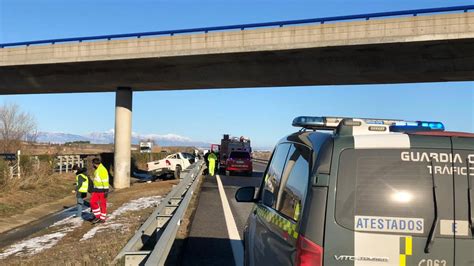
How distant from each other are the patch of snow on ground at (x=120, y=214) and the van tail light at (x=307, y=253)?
318 inches

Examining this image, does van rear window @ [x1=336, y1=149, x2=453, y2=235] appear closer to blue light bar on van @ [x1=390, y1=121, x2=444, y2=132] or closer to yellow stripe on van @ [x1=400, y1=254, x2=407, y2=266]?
yellow stripe on van @ [x1=400, y1=254, x2=407, y2=266]

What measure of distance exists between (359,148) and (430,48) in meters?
18.4

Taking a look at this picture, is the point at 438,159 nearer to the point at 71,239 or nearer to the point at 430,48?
the point at 71,239

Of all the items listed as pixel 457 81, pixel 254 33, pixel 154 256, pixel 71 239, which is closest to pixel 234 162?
pixel 254 33

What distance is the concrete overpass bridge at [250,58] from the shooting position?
63.5ft

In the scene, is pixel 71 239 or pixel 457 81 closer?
pixel 71 239

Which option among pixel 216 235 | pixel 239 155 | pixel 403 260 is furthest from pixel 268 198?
pixel 239 155

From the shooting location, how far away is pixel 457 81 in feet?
71.6

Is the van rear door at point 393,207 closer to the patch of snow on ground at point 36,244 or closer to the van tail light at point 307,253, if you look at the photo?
the van tail light at point 307,253

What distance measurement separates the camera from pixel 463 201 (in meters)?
2.83

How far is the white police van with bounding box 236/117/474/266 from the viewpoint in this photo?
2.77 meters

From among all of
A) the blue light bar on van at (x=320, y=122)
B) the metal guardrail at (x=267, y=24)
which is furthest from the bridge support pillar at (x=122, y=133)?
→ the blue light bar on van at (x=320, y=122)

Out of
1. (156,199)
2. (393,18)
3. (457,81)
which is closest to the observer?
(156,199)

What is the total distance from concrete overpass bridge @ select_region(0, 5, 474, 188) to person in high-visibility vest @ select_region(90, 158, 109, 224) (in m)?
10.9
